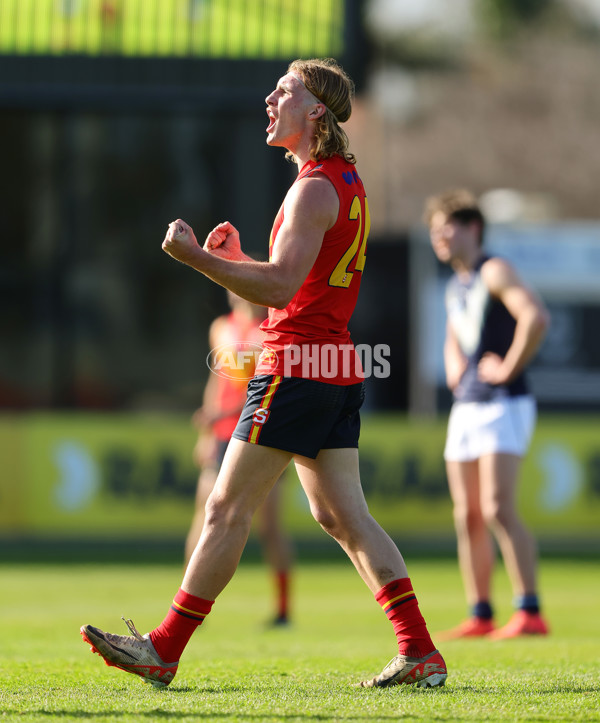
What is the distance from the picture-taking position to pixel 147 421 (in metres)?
14.8

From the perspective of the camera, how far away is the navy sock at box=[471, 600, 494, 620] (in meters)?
7.49

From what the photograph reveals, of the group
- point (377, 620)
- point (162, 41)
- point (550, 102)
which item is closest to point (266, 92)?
point (162, 41)

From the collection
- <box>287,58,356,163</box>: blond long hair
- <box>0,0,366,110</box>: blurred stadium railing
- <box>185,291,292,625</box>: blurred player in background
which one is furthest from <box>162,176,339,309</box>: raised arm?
<box>0,0,366,110</box>: blurred stadium railing

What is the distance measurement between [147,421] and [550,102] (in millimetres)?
32017

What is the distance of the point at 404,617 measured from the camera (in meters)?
4.97

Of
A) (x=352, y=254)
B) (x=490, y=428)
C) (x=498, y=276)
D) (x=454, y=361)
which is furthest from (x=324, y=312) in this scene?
(x=454, y=361)

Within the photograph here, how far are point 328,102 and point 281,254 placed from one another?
2.51 feet

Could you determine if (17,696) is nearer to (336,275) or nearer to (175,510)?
(336,275)

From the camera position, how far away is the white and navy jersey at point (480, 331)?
7.54 meters

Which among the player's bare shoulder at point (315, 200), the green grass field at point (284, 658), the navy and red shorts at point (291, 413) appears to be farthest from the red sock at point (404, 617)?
the player's bare shoulder at point (315, 200)

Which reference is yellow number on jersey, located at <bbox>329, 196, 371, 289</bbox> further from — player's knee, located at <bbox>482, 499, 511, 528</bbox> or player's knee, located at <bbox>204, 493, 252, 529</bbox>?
player's knee, located at <bbox>482, 499, 511, 528</bbox>

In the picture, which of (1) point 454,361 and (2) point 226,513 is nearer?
(2) point 226,513

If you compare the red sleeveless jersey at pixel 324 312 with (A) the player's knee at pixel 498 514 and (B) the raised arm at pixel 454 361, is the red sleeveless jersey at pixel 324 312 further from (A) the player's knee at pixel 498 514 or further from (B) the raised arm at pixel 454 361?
(B) the raised arm at pixel 454 361

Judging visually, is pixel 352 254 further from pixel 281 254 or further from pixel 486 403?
pixel 486 403
